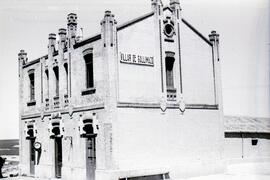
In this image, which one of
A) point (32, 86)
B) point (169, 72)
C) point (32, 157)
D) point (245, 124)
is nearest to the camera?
point (169, 72)

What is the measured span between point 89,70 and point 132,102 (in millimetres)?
2929

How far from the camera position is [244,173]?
2239 centimetres

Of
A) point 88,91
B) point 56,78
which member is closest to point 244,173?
point 88,91

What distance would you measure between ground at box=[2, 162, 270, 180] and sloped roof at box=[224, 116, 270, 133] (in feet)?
8.28

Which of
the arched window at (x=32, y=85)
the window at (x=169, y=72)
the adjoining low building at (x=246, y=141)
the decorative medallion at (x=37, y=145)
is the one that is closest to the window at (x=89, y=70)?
the window at (x=169, y=72)

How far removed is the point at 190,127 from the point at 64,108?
6782mm

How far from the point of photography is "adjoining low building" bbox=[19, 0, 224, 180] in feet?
63.3

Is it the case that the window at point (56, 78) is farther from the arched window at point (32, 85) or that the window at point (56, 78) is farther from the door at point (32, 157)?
the door at point (32, 157)

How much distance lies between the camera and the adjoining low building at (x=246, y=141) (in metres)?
26.7

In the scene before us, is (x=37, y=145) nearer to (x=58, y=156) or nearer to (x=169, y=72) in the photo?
(x=58, y=156)

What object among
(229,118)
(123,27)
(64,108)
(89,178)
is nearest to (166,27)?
(123,27)

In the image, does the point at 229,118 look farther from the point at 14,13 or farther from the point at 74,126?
the point at 14,13

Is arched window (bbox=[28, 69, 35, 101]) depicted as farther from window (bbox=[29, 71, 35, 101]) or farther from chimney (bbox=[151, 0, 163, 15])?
chimney (bbox=[151, 0, 163, 15])

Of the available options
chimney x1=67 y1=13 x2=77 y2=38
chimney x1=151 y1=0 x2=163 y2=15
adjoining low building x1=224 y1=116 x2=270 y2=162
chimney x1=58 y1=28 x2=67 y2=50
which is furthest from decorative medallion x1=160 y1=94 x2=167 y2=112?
adjoining low building x1=224 y1=116 x2=270 y2=162
